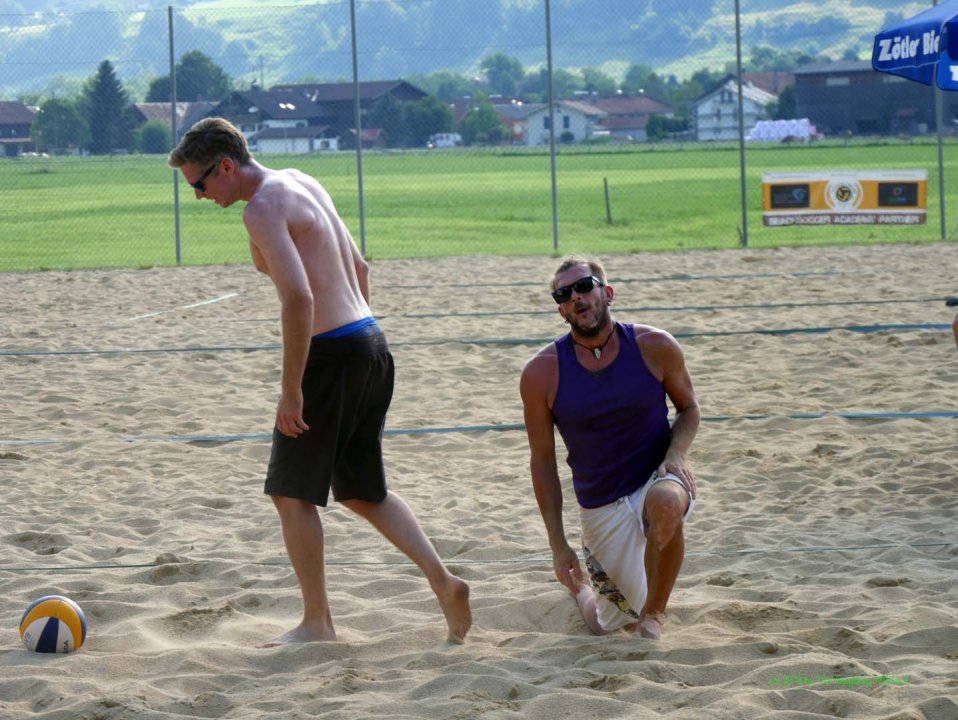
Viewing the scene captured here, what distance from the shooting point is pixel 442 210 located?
26844 millimetres

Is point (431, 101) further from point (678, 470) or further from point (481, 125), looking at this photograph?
point (678, 470)

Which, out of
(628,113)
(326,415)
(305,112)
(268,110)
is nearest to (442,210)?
(628,113)

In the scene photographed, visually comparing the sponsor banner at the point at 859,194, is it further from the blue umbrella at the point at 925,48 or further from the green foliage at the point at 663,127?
the blue umbrella at the point at 925,48

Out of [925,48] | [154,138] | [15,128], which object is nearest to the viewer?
[925,48]

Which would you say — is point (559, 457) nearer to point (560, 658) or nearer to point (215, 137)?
point (560, 658)

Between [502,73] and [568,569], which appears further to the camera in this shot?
[502,73]

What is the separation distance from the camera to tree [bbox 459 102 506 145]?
20.2 meters

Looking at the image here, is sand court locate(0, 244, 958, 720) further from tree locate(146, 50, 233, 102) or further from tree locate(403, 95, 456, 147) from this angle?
tree locate(403, 95, 456, 147)

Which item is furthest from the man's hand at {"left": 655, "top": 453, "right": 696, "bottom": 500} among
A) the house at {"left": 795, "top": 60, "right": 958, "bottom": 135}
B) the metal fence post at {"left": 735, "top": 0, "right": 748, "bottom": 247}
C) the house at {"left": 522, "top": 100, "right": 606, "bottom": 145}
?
the house at {"left": 795, "top": 60, "right": 958, "bottom": 135}

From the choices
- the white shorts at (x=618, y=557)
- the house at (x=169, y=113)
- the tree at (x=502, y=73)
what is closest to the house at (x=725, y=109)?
the tree at (x=502, y=73)

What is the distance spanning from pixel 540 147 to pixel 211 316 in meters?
9.25

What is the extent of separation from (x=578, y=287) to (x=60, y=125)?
50.4 feet

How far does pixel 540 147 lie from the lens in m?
19.8

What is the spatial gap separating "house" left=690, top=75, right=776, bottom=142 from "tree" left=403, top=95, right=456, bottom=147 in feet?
12.6
